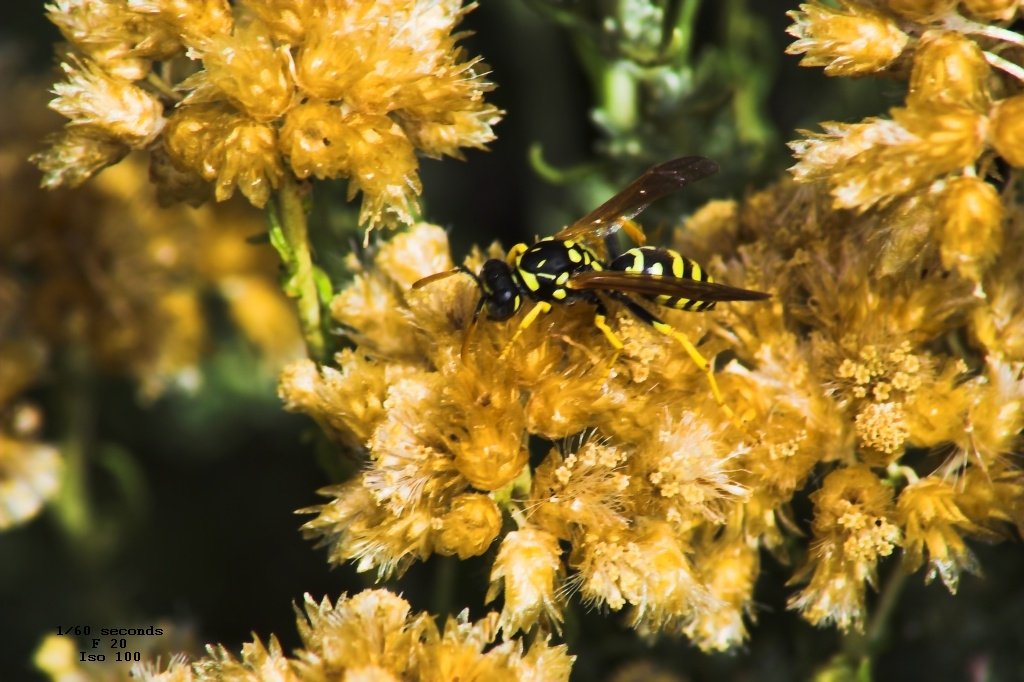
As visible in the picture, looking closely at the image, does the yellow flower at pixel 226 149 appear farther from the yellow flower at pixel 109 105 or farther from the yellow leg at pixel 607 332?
the yellow leg at pixel 607 332

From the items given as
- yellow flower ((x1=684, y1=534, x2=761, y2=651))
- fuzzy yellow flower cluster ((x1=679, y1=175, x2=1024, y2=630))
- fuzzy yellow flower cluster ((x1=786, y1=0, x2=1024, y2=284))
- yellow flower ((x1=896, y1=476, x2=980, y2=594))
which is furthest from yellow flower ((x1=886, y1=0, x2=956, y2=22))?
yellow flower ((x1=684, y1=534, x2=761, y2=651))

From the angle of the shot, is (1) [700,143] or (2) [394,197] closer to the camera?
(2) [394,197]

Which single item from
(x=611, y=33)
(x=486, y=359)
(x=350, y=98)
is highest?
(x=350, y=98)

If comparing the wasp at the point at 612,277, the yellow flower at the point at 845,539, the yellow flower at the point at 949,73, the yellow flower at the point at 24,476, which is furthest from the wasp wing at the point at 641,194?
the yellow flower at the point at 24,476

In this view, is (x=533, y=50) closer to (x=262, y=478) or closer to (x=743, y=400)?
(x=262, y=478)

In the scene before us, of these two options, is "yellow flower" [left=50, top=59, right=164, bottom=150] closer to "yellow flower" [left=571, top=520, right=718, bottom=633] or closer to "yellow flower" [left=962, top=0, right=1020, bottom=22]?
"yellow flower" [left=571, top=520, right=718, bottom=633]

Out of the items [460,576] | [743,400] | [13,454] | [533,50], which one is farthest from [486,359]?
[533,50]
